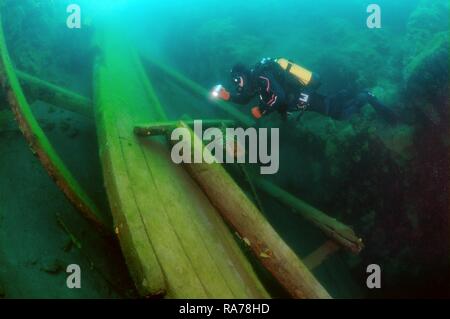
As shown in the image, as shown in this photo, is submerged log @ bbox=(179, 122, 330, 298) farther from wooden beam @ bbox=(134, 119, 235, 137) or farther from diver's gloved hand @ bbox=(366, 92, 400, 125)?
diver's gloved hand @ bbox=(366, 92, 400, 125)

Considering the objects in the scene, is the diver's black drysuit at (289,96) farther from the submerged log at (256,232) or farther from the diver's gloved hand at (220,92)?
the submerged log at (256,232)

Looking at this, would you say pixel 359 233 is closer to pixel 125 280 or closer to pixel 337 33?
pixel 125 280

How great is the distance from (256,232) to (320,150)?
2.55 m

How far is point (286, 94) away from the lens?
4.32m

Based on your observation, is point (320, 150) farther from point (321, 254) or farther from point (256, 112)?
point (321, 254)

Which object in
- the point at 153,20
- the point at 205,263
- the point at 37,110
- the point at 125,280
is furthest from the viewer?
the point at 153,20

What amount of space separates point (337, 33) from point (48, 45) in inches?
204

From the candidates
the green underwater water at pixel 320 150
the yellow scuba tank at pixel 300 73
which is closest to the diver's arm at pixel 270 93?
the yellow scuba tank at pixel 300 73

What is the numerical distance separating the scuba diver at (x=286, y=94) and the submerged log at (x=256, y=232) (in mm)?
1355

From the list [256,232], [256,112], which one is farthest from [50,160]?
[256,112]

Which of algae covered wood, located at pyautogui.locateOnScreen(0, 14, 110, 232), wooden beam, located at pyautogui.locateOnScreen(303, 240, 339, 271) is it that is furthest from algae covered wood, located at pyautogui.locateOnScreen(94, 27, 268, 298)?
wooden beam, located at pyautogui.locateOnScreen(303, 240, 339, 271)
